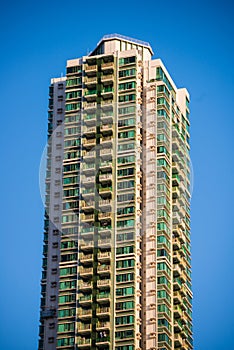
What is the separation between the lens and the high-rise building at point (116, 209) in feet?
552

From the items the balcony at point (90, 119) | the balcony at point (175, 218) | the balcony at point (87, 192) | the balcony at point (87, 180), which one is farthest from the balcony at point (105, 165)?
the balcony at point (175, 218)

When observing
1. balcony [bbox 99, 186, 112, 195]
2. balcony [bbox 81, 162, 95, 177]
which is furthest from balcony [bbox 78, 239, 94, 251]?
balcony [bbox 81, 162, 95, 177]

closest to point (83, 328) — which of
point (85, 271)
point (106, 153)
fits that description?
point (85, 271)

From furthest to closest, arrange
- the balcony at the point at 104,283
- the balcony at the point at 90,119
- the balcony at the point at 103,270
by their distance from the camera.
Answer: the balcony at the point at 90,119, the balcony at the point at 103,270, the balcony at the point at 104,283

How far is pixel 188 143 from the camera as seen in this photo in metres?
194

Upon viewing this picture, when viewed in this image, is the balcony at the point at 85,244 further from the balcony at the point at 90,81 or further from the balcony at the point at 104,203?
the balcony at the point at 90,81

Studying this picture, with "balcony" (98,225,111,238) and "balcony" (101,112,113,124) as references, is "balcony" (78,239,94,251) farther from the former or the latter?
"balcony" (101,112,113,124)

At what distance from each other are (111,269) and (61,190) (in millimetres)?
14826

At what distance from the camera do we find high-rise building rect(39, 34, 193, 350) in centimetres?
16838

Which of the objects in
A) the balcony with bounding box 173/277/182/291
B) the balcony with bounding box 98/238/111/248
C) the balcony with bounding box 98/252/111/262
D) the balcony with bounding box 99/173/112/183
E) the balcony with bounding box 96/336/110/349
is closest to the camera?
the balcony with bounding box 96/336/110/349

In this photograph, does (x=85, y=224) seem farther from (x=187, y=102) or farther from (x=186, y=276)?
(x=187, y=102)

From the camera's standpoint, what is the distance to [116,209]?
173 m

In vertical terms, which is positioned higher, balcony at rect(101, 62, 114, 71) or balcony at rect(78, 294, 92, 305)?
balcony at rect(101, 62, 114, 71)

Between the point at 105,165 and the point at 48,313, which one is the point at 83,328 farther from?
the point at 105,165
